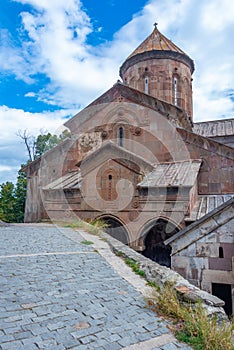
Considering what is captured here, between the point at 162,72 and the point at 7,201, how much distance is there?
43.5ft

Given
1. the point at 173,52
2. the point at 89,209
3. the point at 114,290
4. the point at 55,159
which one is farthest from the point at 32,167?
the point at 114,290

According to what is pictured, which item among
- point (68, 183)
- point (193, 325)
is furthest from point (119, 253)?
point (68, 183)

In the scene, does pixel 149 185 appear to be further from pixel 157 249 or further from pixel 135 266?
pixel 135 266

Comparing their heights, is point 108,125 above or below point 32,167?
above

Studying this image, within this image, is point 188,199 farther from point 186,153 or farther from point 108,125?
point 108,125

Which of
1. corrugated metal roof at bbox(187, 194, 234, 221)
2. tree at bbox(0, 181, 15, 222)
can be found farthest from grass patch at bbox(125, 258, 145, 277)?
tree at bbox(0, 181, 15, 222)

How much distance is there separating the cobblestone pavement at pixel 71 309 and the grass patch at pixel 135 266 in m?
0.36

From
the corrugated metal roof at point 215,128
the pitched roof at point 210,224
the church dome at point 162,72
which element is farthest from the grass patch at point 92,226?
the corrugated metal roof at point 215,128

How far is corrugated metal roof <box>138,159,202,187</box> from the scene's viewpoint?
8125 mm

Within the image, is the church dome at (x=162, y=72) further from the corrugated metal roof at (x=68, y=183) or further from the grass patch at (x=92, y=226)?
the grass patch at (x=92, y=226)

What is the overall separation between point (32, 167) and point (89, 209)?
456cm

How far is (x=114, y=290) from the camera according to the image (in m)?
3.33

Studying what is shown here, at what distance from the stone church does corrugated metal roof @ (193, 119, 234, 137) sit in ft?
16.1

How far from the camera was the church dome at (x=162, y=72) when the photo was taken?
13992mm
